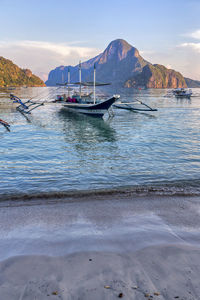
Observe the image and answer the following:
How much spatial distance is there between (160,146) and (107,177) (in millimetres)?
8924

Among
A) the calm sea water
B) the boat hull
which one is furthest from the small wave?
the boat hull

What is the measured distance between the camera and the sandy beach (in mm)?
3838

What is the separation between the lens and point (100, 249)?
5.07 metres

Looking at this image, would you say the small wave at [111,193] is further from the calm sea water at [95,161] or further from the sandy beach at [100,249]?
the sandy beach at [100,249]

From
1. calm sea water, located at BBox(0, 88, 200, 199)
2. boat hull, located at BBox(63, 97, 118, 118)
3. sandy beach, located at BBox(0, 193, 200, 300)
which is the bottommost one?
calm sea water, located at BBox(0, 88, 200, 199)

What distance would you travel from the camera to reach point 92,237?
18.6 feet

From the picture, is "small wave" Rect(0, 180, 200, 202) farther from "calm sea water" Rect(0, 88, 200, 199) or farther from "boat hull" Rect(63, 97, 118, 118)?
"boat hull" Rect(63, 97, 118, 118)

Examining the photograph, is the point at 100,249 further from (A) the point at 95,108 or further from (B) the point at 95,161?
(A) the point at 95,108

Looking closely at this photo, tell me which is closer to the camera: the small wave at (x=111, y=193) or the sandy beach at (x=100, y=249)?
the sandy beach at (x=100, y=249)

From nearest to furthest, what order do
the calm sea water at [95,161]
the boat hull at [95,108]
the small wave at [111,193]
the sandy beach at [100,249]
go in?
1. the sandy beach at [100,249]
2. the small wave at [111,193]
3. the calm sea water at [95,161]
4. the boat hull at [95,108]

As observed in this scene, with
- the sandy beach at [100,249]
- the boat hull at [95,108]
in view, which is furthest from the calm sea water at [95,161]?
the boat hull at [95,108]

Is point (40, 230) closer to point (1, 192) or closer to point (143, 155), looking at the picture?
point (1, 192)

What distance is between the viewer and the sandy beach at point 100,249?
384 cm

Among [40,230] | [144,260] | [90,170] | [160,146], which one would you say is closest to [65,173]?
[90,170]
